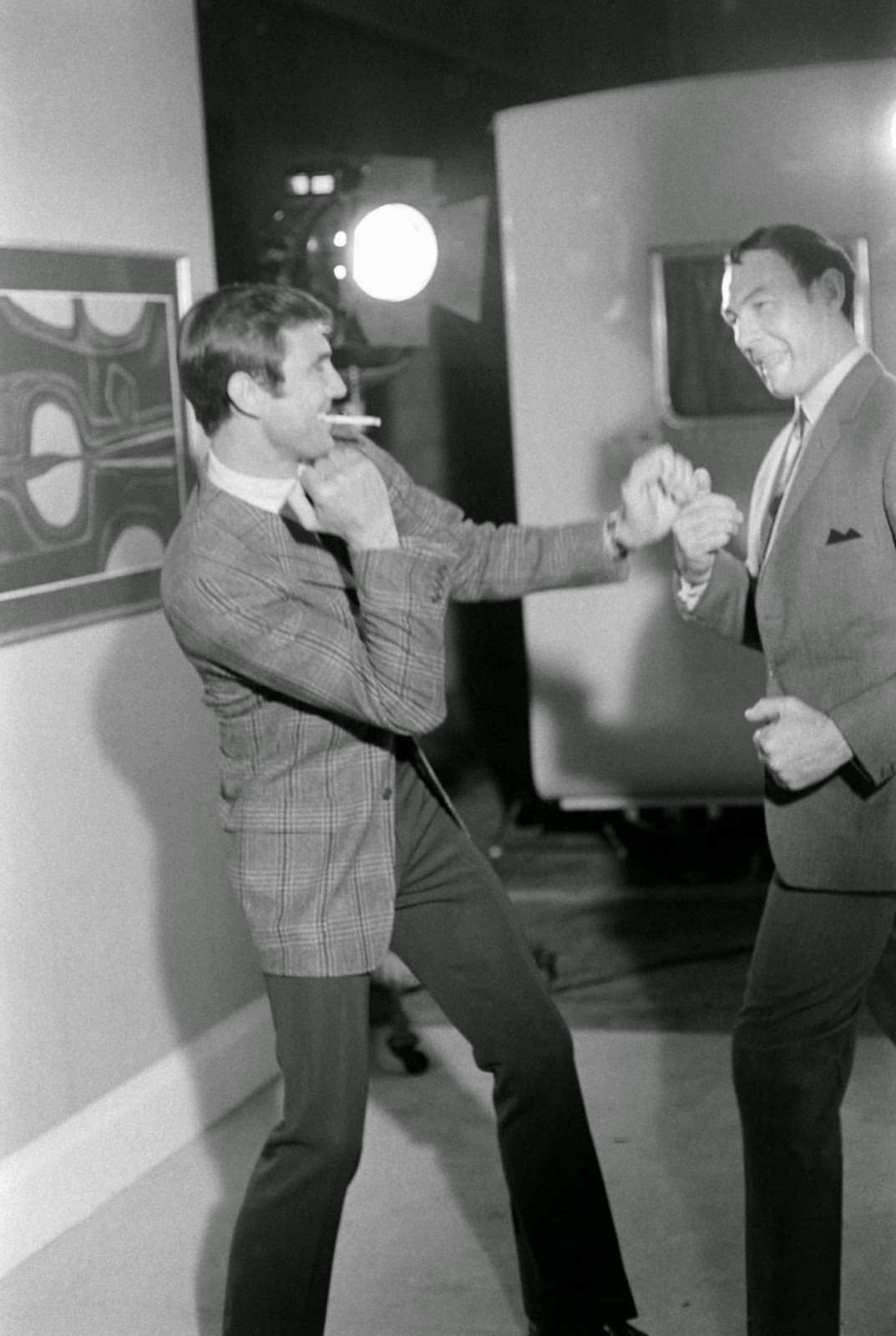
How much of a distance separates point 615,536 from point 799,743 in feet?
1.72

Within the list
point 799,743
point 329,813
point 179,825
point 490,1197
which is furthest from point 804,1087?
point 179,825

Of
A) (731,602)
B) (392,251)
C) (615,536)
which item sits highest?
(392,251)

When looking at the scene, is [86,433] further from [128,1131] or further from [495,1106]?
[495,1106]

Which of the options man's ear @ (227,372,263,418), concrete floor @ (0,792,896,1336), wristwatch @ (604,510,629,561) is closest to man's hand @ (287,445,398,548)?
man's ear @ (227,372,263,418)

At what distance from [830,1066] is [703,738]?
9.93 feet

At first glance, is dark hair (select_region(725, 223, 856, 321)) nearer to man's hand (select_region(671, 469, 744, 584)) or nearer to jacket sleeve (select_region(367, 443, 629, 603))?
man's hand (select_region(671, 469, 744, 584))

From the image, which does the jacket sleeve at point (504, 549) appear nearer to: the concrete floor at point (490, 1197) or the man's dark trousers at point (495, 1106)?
the man's dark trousers at point (495, 1106)

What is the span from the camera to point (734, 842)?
5.99 m

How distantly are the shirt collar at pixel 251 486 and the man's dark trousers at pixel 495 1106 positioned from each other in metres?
0.42

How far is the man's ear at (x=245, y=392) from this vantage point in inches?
97.6

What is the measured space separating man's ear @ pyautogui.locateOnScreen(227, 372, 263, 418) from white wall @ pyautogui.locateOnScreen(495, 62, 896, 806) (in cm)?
288

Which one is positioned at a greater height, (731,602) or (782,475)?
(782,475)

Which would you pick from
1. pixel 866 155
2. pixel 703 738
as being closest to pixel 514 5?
pixel 866 155

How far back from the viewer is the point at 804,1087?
238cm
